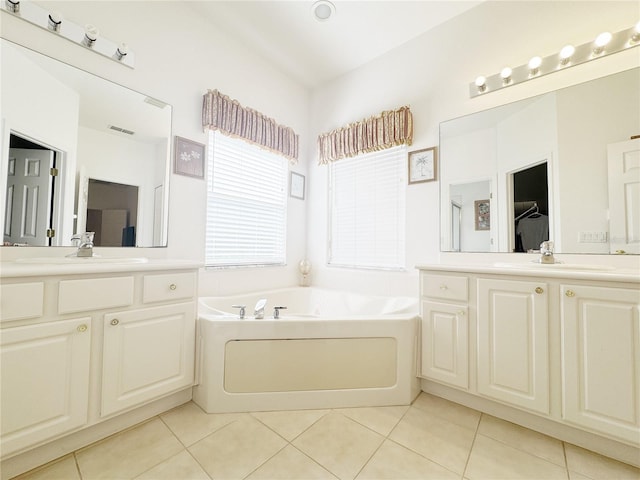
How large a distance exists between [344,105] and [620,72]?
6.31 ft

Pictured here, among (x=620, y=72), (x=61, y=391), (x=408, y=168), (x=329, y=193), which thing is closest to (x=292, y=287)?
(x=329, y=193)

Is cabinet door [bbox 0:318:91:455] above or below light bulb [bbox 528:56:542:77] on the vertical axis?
below

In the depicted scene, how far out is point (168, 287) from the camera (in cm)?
143

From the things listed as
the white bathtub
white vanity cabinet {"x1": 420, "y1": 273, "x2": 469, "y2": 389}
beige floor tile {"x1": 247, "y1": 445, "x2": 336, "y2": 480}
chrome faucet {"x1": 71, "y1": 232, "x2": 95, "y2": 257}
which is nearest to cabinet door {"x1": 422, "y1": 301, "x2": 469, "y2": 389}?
white vanity cabinet {"x1": 420, "y1": 273, "x2": 469, "y2": 389}

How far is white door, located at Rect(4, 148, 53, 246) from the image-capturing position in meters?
1.31

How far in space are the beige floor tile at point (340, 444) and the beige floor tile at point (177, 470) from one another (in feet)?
1.37

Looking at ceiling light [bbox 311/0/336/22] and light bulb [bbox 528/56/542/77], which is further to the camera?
ceiling light [bbox 311/0/336/22]

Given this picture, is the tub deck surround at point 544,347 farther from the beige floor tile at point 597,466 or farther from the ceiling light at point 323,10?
the ceiling light at point 323,10

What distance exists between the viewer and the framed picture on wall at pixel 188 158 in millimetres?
1947

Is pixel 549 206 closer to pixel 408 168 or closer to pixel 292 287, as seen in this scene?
pixel 408 168

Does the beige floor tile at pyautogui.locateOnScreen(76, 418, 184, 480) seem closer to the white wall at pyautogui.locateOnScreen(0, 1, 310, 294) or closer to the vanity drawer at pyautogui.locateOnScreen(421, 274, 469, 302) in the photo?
the white wall at pyautogui.locateOnScreen(0, 1, 310, 294)

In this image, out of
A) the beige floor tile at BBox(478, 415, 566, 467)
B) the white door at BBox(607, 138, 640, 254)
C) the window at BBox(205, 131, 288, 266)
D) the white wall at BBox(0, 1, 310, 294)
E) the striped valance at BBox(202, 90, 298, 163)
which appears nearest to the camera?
the beige floor tile at BBox(478, 415, 566, 467)

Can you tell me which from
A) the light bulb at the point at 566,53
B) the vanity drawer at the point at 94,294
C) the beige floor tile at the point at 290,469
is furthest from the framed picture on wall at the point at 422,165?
the vanity drawer at the point at 94,294

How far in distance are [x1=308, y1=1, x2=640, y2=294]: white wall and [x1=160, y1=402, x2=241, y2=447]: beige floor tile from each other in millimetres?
1514
